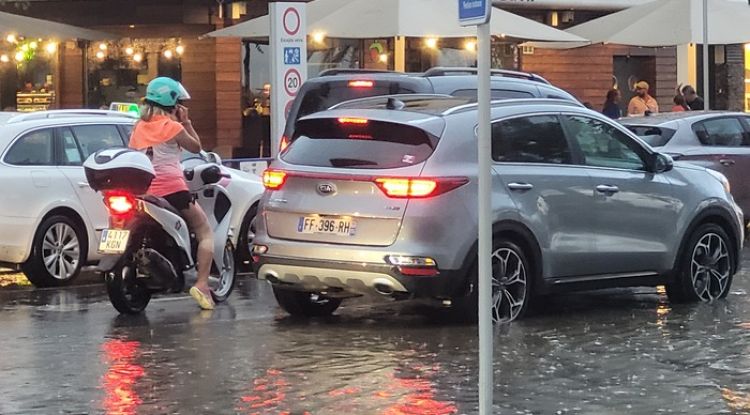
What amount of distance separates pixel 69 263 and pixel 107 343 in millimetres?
3547

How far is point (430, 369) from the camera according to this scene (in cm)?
869

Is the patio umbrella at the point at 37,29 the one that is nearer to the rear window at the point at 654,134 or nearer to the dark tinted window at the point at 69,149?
the dark tinted window at the point at 69,149

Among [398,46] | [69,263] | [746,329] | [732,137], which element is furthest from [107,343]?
[398,46]

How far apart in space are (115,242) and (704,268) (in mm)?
4741

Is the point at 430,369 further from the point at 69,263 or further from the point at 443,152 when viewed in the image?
the point at 69,263

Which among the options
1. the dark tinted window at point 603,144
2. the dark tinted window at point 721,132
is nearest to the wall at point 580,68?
the dark tinted window at point 721,132

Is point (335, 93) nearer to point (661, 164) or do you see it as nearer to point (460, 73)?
point (460, 73)

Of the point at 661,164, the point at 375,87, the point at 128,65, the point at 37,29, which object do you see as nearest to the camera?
the point at 661,164

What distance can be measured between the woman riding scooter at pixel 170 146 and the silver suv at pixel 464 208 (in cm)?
72

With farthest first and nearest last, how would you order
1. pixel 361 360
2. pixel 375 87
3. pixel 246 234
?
pixel 246 234 < pixel 375 87 < pixel 361 360

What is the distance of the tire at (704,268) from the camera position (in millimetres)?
11586

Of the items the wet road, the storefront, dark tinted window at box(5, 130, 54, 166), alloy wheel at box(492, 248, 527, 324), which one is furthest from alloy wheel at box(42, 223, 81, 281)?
the storefront

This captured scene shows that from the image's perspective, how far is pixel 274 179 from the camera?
10391 millimetres

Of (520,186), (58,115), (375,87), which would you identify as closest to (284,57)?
(375,87)
